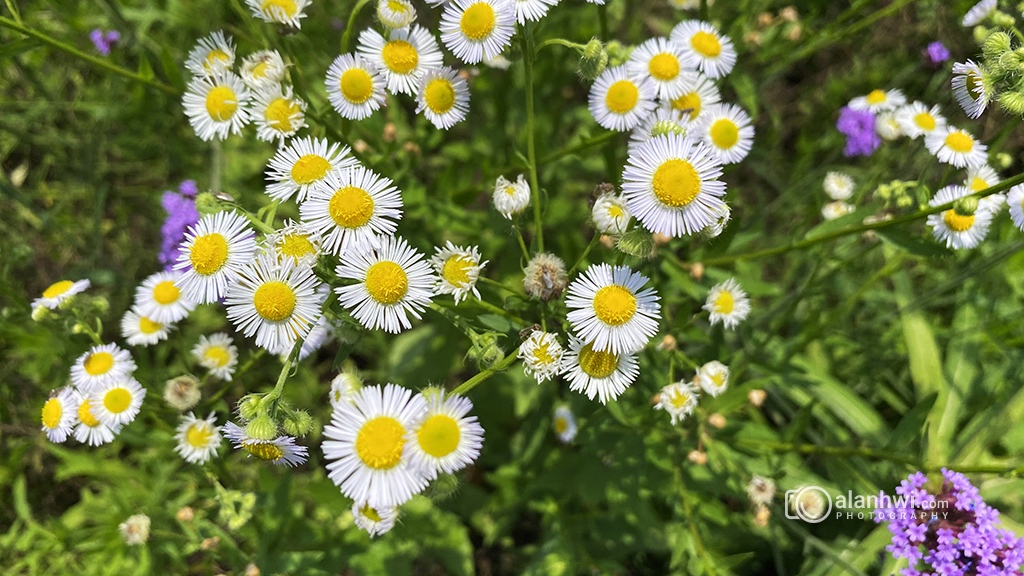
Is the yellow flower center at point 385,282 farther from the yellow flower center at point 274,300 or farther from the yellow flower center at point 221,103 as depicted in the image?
the yellow flower center at point 221,103

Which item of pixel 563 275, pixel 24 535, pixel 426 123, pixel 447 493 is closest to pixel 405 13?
pixel 426 123

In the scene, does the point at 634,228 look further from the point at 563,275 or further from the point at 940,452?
the point at 940,452

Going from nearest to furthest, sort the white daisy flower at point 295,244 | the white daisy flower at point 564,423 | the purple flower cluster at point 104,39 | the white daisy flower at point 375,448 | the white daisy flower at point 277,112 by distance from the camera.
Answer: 1. the white daisy flower at point 375,448
2. the white daisy flower at point 295,244
3. the white daisy flower at point 277,112
4. the white daisy flower at point 564,423
5. the purple flower cluster at point 104,39

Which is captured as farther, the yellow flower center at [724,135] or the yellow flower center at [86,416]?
the yellow flower center at [724,135]

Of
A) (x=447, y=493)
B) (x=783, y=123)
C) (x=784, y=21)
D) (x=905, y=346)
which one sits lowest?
(x=447, y=493)

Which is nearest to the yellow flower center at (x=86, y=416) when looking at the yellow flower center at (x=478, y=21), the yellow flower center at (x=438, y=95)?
the yellow flower center at (x=438, y=95)

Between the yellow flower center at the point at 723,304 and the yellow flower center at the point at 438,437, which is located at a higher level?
the yellow flower center at the point at 723,304
